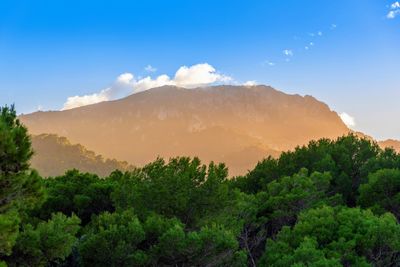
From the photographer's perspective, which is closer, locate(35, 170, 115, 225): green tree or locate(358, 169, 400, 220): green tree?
locate(35, 170, 115, 225): green tree

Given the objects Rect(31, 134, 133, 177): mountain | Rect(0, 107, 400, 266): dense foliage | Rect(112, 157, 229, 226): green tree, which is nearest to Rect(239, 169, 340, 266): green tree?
Rect(0, 107, 400, 266): dense foliage

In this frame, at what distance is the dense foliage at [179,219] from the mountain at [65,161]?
82.4 meters

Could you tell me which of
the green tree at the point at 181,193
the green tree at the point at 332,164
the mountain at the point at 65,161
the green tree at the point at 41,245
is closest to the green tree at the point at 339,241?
the green tree at the point at 181,193

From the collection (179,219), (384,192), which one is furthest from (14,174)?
(384,192)

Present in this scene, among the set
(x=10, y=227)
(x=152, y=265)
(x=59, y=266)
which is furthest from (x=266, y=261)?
(x=10, y=227)

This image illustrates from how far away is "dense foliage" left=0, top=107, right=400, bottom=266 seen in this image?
10.2m

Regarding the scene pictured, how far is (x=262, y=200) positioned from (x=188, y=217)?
636 centimetres

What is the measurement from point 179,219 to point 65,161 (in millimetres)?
95990

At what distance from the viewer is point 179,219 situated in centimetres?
1745

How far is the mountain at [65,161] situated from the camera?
104 meters

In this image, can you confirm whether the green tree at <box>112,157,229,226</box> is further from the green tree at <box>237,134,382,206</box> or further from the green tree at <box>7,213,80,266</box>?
the green tree at <box>237,134,382,206</box>

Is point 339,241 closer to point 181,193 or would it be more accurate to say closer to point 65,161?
point 181,193

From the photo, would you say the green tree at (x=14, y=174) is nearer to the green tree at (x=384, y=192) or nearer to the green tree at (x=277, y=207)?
the green tree at (x=277, y=207)

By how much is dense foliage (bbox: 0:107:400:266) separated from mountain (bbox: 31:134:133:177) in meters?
82.4
